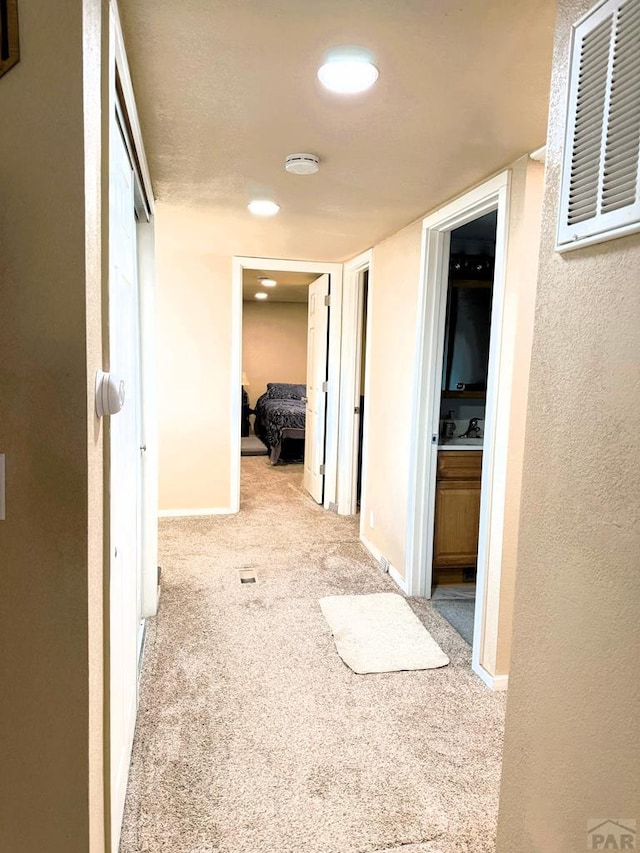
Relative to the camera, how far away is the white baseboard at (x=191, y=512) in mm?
4711

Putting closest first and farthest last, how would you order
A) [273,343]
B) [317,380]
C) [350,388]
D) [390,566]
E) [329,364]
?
[390,566] → [350,388] → [329,364] → [317,380] → [273,343]

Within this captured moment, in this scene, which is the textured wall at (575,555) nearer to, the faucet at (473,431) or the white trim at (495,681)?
the white trim at (495,681)

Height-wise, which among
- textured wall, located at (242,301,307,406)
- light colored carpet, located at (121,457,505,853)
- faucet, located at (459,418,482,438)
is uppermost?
textured wall, located at (242,301,307,406)

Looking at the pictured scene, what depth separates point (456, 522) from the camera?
11.2ft

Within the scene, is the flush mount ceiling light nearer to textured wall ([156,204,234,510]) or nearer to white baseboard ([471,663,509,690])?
white baseboard ([471,663,509,690])

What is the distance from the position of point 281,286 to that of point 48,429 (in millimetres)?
6400

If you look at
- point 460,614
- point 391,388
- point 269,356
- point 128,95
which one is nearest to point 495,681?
point 460,614

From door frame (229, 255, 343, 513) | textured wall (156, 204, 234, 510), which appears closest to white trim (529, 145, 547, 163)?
door frame (229, 255, 343, 513)

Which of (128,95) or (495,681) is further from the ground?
(128,95)

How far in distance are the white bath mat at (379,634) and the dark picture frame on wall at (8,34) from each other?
2425mm

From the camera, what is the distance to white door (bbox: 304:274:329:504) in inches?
199

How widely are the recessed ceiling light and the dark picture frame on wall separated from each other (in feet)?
6.67

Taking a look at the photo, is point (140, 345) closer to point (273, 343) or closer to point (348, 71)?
point (348, 71)

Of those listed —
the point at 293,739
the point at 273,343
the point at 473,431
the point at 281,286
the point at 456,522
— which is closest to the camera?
the point at 293,739
